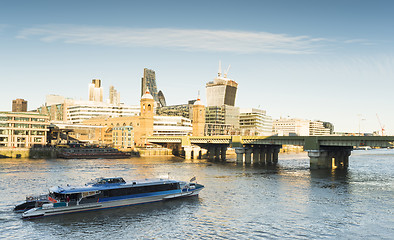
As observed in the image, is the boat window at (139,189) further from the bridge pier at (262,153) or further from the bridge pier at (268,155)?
the bridge pier at (268,155)

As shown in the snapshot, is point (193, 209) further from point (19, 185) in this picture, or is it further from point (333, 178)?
point (333, 178)

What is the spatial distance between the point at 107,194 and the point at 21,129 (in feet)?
442

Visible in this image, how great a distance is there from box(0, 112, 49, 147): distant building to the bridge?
2666 inches

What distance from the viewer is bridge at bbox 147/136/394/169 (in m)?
106

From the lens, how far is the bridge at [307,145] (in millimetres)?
106438

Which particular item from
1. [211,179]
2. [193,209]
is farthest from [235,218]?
[211,179]

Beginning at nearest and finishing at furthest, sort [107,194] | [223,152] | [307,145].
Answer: [107,194]
[307,145]
[223,152]

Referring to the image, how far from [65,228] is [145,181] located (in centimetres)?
1927

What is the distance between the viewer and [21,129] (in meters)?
173

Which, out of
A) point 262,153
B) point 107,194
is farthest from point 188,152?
point 107,194

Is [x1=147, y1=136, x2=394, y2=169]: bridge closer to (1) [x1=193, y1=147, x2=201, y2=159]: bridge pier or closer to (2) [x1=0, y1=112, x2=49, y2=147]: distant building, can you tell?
(1) [x1=193, y1=147, x2=201, y2=159]: bridge pier

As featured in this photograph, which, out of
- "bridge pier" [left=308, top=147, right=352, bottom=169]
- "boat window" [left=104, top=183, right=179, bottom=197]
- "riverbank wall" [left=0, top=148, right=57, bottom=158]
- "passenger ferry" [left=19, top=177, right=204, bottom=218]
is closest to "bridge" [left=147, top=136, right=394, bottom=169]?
"bridge pier" [left=308, top=147, right=352, bottom=169]

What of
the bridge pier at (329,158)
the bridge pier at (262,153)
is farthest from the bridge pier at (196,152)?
the bridge pier at (329,158)

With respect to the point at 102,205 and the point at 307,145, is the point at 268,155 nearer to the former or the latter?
the point at 307,145
